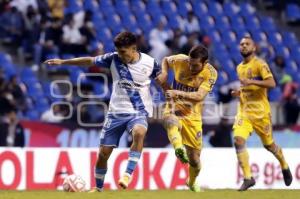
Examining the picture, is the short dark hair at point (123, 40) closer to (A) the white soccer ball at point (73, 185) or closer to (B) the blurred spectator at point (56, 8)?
(A) the white soccer ball at point (73, 185)

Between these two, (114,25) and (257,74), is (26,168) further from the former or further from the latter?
(114,25)

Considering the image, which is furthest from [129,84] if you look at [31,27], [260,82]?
[31,27]

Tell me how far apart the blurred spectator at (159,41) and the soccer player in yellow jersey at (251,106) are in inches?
379

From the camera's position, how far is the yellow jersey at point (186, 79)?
43.7 feet

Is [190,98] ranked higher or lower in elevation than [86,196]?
higher

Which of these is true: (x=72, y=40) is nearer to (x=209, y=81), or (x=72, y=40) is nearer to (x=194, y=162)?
(x=194, y=162)

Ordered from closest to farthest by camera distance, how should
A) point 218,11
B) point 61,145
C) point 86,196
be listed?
point 86,196, point 61,145, point 218,11

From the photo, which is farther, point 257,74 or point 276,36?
point 276,36

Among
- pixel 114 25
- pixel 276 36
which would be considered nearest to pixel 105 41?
pixel 114 25

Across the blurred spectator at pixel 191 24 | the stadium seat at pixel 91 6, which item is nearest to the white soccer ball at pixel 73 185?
the stadium seat at pixel 91 6

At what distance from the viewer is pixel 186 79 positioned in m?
13.4

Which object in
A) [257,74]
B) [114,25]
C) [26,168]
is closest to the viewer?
[257,74]

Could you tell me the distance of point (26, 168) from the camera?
1764cm

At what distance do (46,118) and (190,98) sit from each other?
8.28 metres
